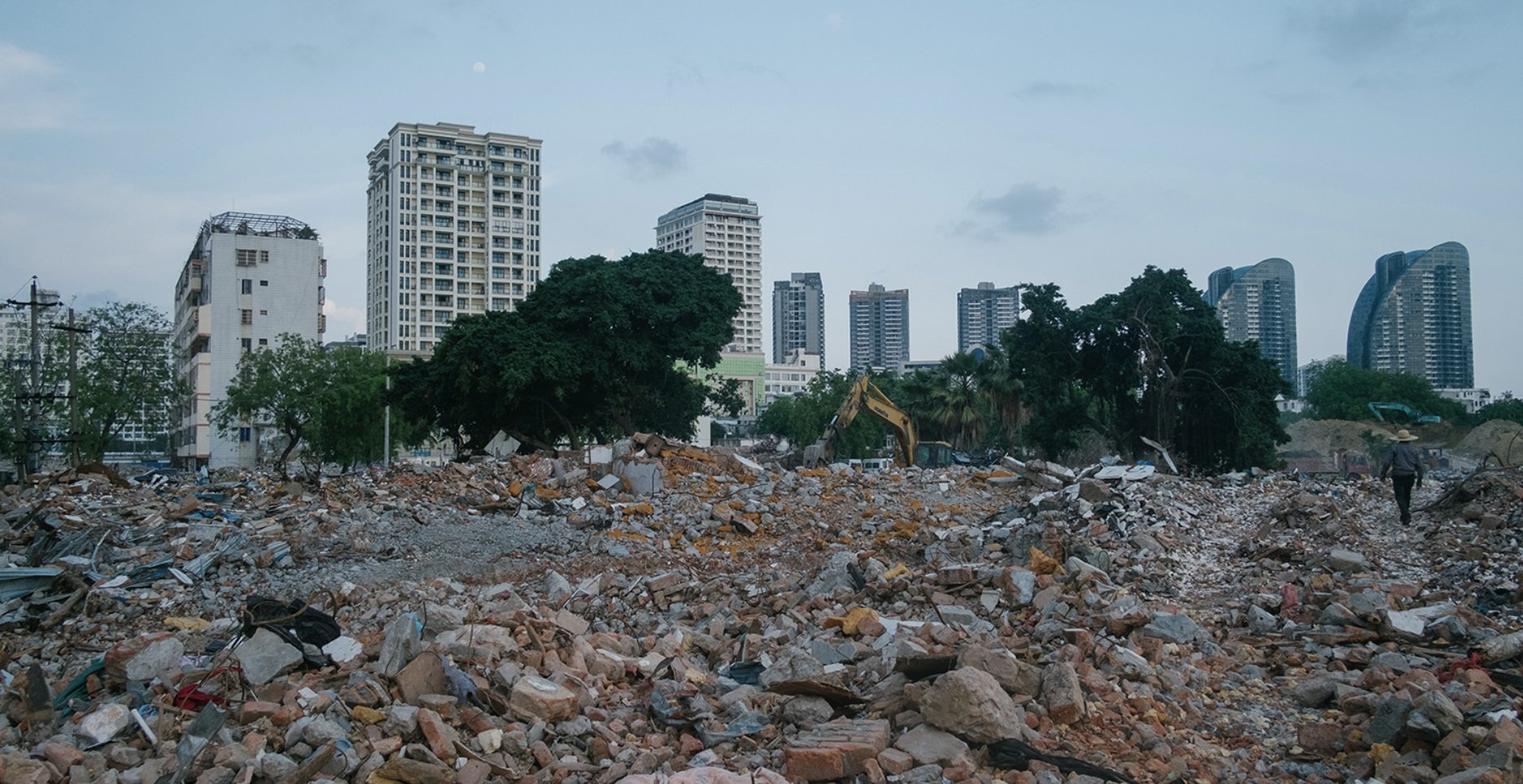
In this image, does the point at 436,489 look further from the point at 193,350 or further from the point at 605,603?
the point at 193,350

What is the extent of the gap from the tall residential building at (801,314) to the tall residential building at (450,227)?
8768 centimetres

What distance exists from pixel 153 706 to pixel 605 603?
14.6 feet

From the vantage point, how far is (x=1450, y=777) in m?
4.61

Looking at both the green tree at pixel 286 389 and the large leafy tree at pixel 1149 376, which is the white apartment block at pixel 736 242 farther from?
the large leafy tree at pixel 1149 376

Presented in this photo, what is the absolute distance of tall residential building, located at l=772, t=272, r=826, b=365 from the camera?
6604 inches

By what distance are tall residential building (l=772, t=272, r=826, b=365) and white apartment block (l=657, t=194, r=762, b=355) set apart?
32860 millimetres

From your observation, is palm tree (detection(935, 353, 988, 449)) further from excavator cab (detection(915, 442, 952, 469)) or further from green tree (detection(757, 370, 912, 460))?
excavator cab (detection(915, 442, 952, 469))

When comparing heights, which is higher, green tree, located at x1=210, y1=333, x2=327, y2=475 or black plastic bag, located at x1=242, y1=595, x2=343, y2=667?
green tree, located at x1=210, y1=333, x2=327, y2=475

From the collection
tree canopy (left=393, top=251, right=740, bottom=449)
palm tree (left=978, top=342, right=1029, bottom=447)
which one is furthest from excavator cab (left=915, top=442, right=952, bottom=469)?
tree canopy (left=393, top=251, right=740, bottom=449)

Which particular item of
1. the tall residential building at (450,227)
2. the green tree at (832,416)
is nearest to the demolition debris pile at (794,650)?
the green tree at (832,416)

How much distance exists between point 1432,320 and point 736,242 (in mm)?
77609

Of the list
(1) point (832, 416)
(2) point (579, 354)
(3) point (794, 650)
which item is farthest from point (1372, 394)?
(3) point (794, 650)

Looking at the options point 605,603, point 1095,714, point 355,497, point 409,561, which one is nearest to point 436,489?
point 355,497

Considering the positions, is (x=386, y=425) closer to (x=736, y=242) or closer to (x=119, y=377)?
(x=119, y=377)
